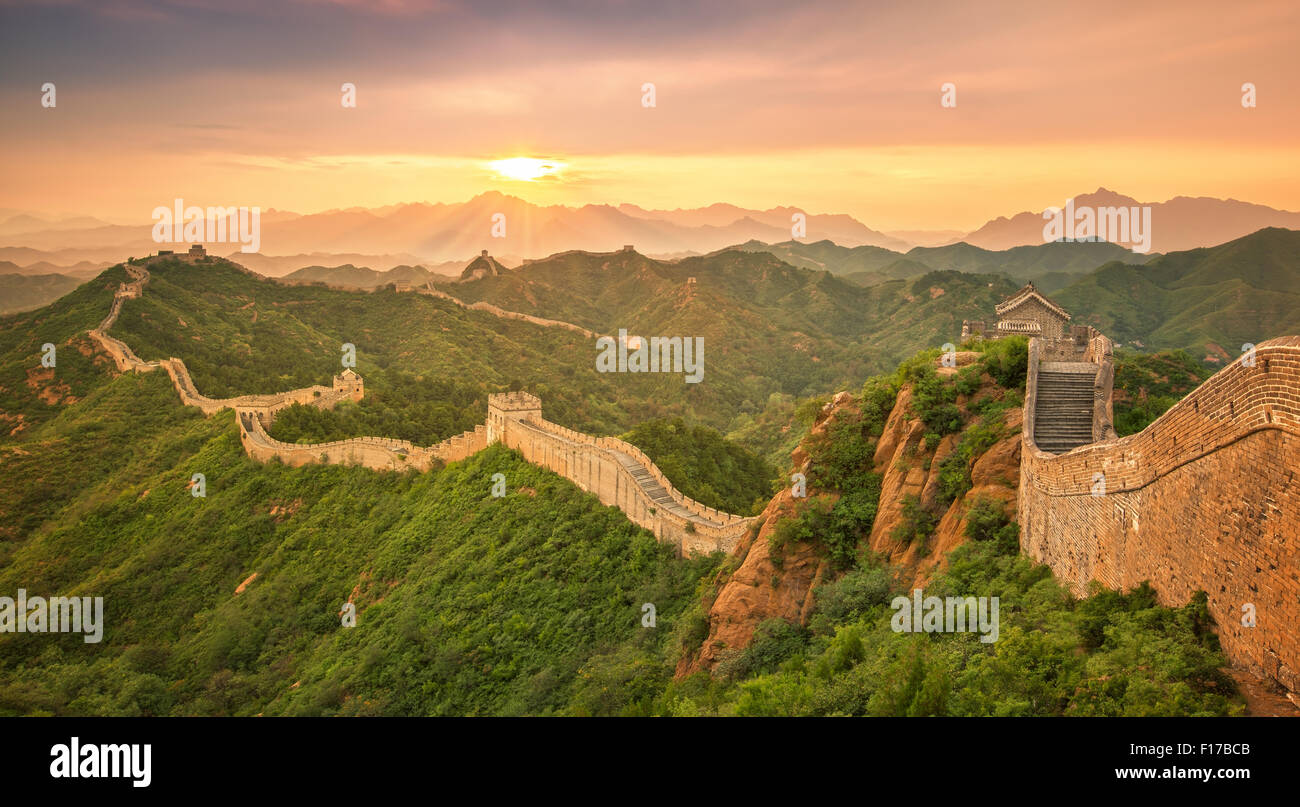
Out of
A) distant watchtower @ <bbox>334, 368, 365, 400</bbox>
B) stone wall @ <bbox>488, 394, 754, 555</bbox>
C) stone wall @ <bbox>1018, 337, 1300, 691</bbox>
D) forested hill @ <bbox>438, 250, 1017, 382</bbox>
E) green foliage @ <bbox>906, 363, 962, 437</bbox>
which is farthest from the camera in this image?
forested hill @ <bbox>438, 250, 1017, 382</bbox>

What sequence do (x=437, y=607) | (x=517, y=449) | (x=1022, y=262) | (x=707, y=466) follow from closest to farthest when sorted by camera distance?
(x=437, y=607) < (x=517, y=449) < (x=707, y=466) < (x=1022, y=262)

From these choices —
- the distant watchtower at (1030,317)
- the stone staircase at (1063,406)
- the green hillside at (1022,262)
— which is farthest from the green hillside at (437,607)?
the green hillside at (1022,262)

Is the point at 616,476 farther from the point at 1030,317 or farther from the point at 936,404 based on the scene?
the point at 936,404

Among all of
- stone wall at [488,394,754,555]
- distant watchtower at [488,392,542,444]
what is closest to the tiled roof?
stone wall at [488,394,754,555]

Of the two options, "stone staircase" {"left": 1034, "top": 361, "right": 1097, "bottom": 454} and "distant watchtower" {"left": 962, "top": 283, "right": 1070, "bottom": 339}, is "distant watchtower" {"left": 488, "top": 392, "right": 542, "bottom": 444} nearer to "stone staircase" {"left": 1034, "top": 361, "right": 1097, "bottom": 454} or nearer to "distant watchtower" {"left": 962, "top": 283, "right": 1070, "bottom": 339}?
"distant watchtower" {"left": 962, "top": 283, "right": 1070, "bottom": 339}

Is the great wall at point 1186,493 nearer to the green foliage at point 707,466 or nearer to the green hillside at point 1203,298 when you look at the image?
the green foliage at point 707,466

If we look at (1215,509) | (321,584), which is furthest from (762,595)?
(321,584)
